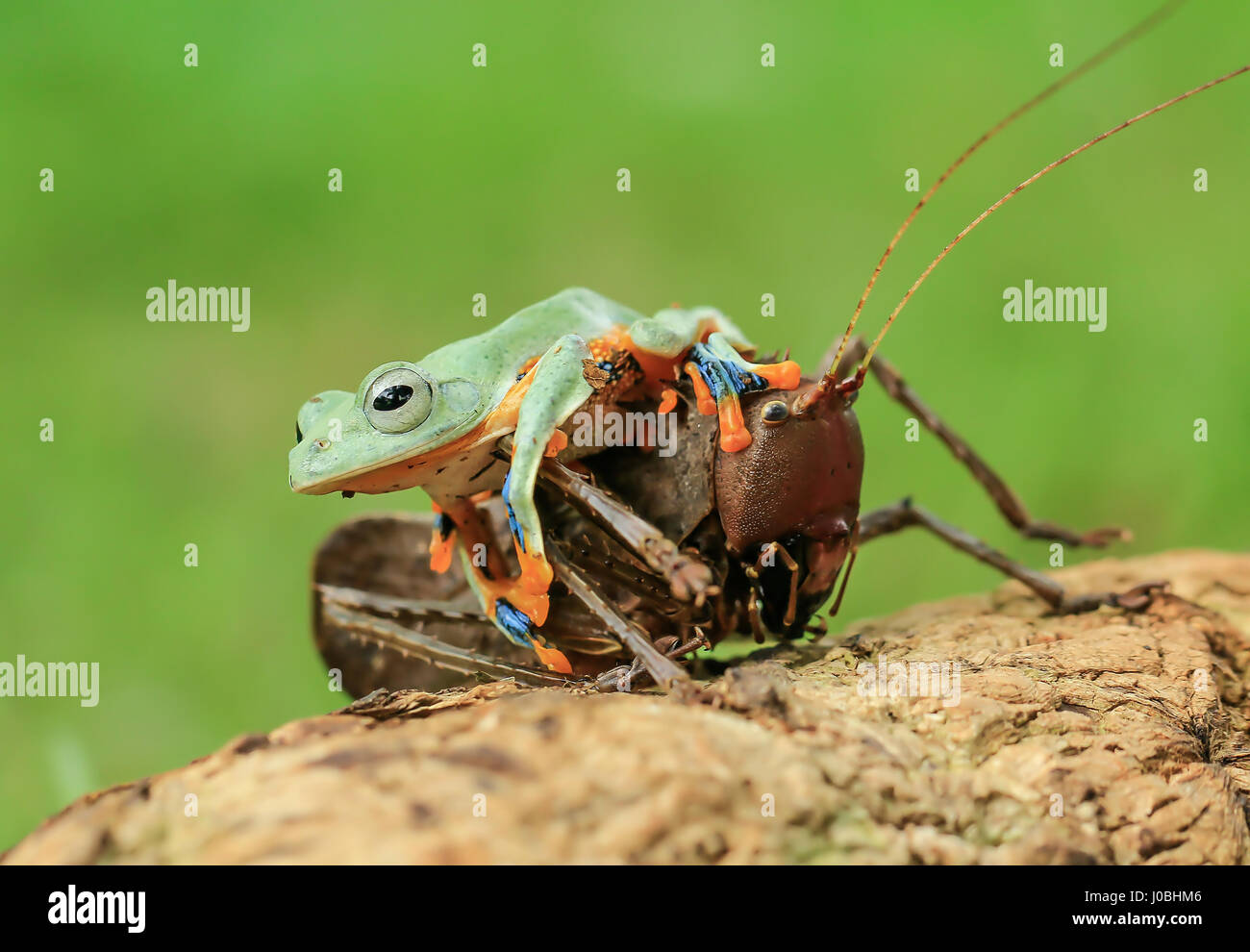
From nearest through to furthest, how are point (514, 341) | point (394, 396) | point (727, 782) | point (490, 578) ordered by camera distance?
1. point (727, 782)
2. point (394, 396)
3. point (514, 341)
4. point (490, 578)

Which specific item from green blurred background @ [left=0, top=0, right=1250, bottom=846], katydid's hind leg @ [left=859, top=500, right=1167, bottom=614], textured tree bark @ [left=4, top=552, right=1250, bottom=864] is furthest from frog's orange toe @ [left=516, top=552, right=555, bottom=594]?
green blurred background @ [left=0, top=0, right=1250, bottom=846]

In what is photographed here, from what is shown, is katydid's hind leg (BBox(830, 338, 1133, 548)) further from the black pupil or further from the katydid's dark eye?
the black pupil

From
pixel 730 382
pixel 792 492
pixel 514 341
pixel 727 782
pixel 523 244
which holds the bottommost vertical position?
pixel 727 782

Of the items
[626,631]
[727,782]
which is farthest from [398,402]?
[727,782]

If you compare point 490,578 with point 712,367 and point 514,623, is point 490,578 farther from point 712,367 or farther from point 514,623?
point 712,367

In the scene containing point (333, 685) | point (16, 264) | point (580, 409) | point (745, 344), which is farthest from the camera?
point (16, 264)

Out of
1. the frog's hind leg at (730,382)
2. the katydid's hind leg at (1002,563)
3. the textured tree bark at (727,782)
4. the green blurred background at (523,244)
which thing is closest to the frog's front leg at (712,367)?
the frog's hind leg at (730,382)

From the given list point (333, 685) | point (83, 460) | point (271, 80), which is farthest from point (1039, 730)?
point (271, 80)
